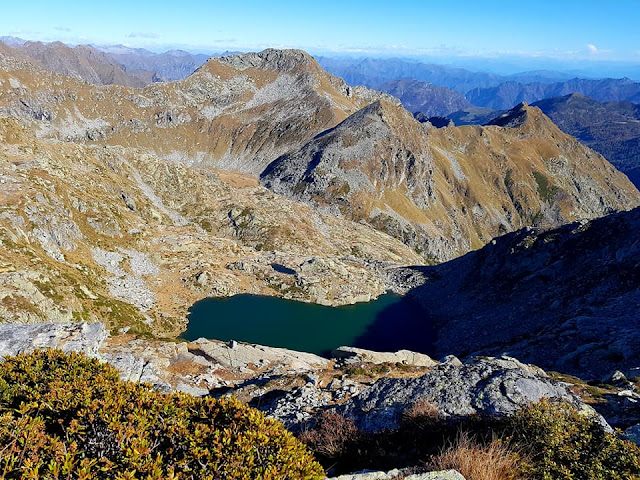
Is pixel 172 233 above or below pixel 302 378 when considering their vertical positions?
below

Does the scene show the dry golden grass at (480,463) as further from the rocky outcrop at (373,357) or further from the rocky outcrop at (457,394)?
the rocky outcrop at (373,357)

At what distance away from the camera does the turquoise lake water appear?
7700 cm

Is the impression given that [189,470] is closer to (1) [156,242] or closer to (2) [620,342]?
(2) [620,342]

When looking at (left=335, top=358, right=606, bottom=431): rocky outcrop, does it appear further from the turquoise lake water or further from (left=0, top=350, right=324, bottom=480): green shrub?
the turquoise lake water

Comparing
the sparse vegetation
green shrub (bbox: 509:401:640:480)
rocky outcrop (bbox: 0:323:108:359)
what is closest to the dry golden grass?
the sparse vegetation

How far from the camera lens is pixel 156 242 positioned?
319ft

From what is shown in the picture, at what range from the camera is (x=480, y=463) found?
12.4 meters

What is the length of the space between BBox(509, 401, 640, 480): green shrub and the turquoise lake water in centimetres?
6185

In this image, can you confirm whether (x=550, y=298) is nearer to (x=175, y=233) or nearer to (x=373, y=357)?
(x=373, y=357)

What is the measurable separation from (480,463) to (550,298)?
237 ft

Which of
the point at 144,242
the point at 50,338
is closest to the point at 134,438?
the point at 50,338

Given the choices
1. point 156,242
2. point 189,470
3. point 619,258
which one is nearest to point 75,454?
point 189,470

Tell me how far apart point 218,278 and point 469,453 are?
83739 mm

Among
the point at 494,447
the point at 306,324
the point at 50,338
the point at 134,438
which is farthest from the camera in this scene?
the point at 306,324
